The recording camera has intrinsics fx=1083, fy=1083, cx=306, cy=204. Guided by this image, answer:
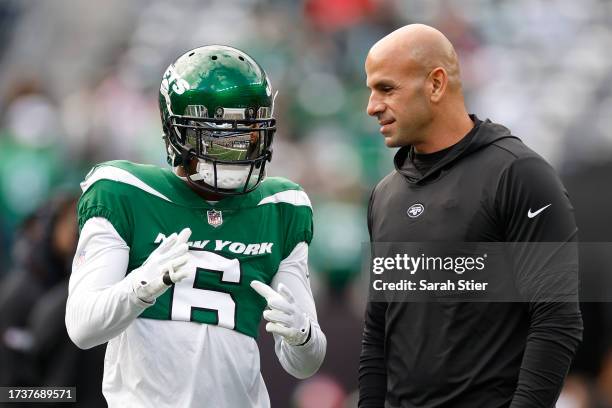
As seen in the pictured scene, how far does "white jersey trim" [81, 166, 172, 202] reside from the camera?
318 cm

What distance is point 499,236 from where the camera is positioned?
10.2 feet

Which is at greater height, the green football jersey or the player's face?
the player's face

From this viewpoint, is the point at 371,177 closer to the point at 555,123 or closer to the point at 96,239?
the point at 555,123

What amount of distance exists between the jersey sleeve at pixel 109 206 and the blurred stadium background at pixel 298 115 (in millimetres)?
2469

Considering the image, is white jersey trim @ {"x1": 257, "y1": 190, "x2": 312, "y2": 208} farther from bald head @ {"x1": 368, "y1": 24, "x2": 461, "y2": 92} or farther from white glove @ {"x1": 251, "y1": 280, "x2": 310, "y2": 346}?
bald head @ {"x1": 368, "y1": 24, "x2": 461, "y2": 92}

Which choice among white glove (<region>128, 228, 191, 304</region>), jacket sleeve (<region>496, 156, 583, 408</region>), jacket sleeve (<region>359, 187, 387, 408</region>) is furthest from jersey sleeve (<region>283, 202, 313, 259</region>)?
jacket sleeve (<region>496, 156, 583, 408</region>)

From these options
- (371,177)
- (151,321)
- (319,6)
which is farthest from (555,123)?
(151,321)

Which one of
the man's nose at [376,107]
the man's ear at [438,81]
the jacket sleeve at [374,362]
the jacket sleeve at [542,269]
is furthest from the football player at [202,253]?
the jacket sleeve at [542,269]

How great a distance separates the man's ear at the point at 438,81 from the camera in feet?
10.9

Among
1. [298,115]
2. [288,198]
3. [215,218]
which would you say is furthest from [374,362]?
[298,115]

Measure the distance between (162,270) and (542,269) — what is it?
104 centimetres

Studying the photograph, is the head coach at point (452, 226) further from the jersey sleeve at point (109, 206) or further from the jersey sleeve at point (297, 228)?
the jersey sleeve at point (109, 206)

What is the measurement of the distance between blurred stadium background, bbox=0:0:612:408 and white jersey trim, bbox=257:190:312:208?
2397 millimetres

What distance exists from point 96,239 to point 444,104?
3.71 ft
